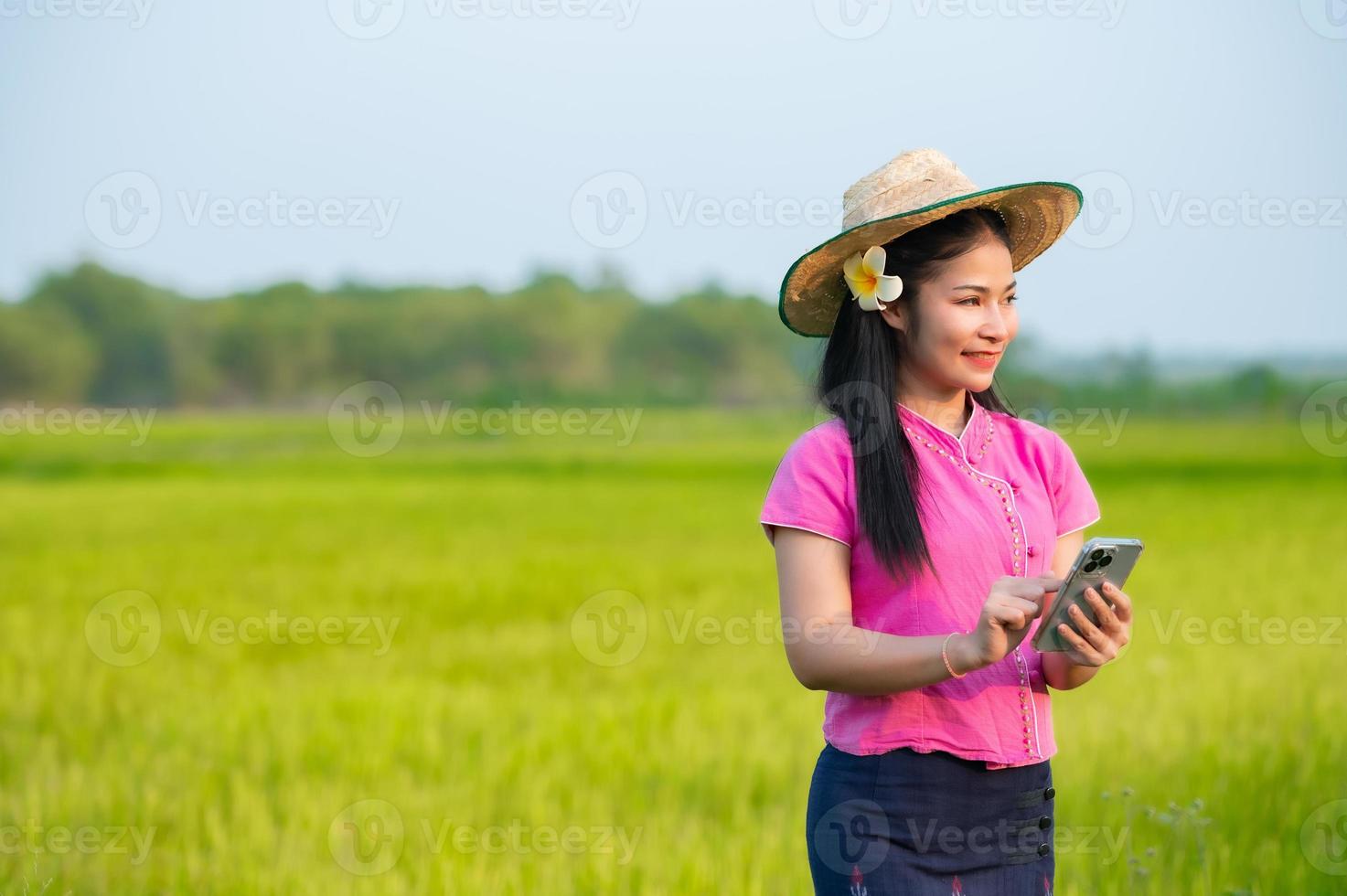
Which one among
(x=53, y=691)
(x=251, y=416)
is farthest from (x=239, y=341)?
(x=53, y=691)

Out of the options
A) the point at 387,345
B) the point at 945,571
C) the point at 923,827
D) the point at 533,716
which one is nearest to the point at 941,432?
the point at 945,571

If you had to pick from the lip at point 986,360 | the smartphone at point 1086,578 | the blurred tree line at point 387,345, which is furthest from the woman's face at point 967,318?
the blurred tree line at point 387,345

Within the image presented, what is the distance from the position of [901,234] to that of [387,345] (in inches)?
1701

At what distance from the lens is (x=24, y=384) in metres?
35.8

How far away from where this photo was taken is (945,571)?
1908 millimetres

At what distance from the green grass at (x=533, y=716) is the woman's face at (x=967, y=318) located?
730 mm

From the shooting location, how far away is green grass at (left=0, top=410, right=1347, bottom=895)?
3.54 m

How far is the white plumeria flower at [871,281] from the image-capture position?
1.92 metres

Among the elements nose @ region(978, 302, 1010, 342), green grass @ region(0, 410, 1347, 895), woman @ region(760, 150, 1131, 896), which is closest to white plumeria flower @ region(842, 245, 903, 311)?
woman @ region(760, 150, 1131, 896)

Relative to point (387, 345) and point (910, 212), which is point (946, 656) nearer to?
point (910, 212)

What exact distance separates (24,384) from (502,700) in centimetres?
3529

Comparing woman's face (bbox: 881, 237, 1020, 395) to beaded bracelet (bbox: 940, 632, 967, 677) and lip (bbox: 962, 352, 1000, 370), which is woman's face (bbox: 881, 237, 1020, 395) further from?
beaded bracelet (bbox: 940, 632, 967, 677)

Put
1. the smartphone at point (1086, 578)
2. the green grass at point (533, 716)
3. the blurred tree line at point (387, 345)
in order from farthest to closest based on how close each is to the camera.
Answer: the blurred tree line at point (387, 345), the green grass at point (533, 716), the smartphone at point (1086, 578)

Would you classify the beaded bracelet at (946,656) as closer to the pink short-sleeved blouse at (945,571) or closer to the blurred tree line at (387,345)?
the pink short-sleeved blouse at (945,571)
